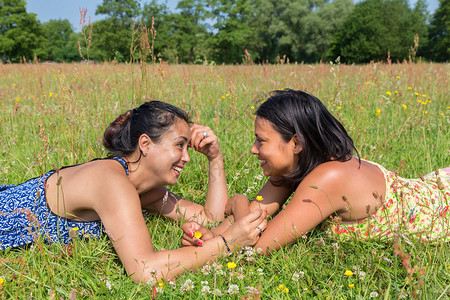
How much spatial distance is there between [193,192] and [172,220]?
0.48 meters

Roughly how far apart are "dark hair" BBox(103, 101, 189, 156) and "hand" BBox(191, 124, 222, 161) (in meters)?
0.34

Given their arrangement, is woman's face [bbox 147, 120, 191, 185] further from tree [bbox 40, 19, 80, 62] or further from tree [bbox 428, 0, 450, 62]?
tree [bbox 40, 19, 80, 62]

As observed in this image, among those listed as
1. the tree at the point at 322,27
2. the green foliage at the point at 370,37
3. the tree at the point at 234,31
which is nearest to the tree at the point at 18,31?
the tree at the point at 234,31

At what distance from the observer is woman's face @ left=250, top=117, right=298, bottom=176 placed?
207 centimetres

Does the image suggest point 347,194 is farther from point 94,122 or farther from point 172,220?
point 94,122

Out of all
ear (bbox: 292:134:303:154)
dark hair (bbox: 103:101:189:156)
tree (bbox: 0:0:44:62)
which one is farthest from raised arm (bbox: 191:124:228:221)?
tree (bbox: 0:0:44:62)

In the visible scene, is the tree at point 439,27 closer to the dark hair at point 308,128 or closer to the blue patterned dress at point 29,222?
the dark hair at point 308,128

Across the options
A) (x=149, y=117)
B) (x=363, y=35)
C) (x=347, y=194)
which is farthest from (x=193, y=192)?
(x=363, y=35)

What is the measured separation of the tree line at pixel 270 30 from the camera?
144 ft

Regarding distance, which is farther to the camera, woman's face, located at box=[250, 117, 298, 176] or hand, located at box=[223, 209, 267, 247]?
woman's face, located at box=[250, 117, 298, 176]

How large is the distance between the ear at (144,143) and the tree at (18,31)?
52689 mm

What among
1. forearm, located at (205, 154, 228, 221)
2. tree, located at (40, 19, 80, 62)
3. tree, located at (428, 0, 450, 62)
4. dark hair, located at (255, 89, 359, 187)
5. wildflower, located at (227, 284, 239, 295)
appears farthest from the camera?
tree, located at (40, 19, 80, 62)

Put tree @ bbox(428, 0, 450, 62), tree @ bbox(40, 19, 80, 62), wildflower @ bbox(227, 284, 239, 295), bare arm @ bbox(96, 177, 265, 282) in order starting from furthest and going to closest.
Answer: tree @ bbox(40, 19, 80, 62), tree @ bbox(428, 0, 450, 62), bare arm @ bbox(96, 177, 265, 282), wildflower @ bbox(227, 284, 239, 295)

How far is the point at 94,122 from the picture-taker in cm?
330
